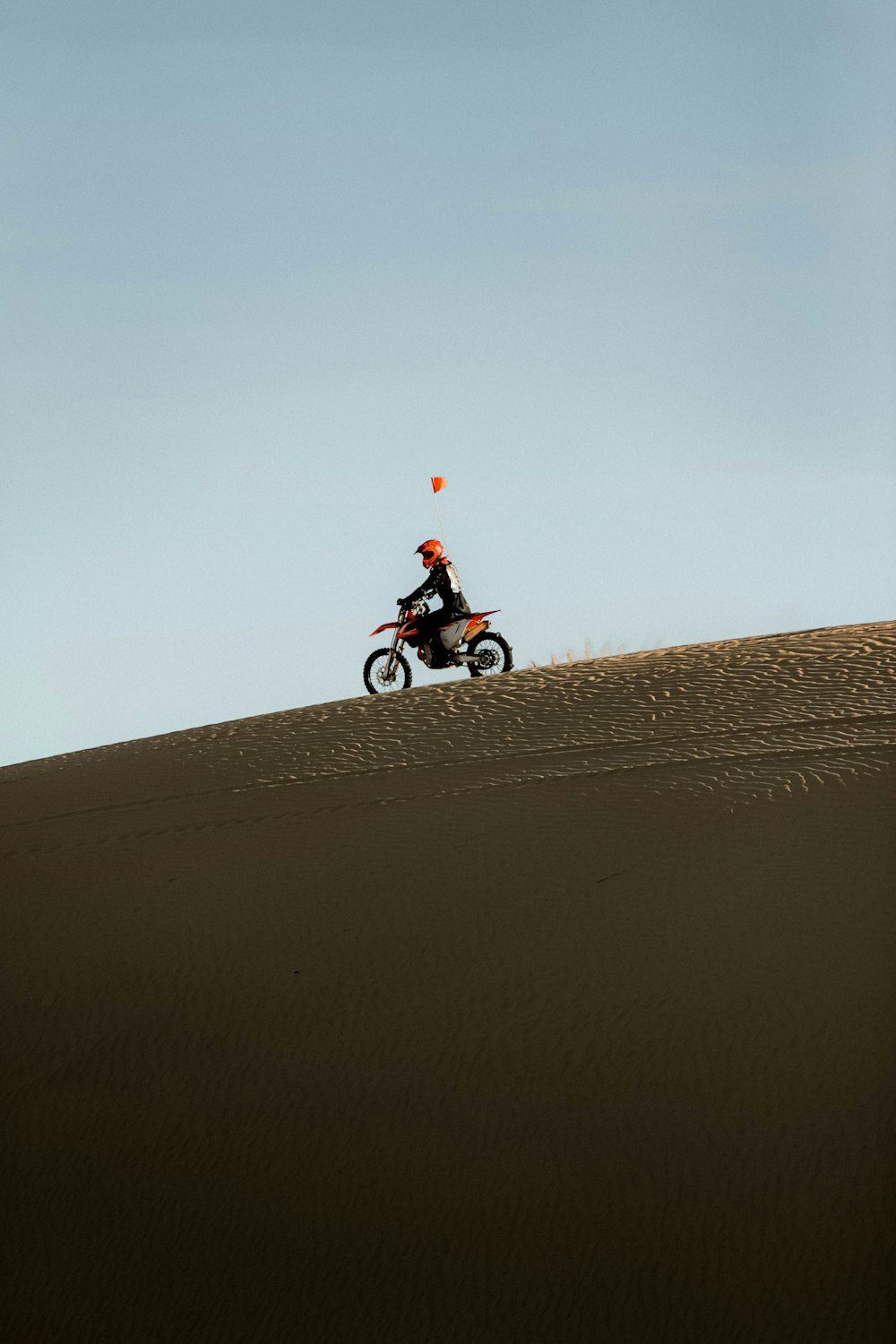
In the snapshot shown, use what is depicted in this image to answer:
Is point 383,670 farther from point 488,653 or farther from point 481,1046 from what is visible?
point 481,1046

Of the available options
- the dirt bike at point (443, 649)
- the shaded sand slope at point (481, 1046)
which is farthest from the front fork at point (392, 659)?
the shaded sand slope at point (481, 1046)

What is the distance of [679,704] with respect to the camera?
1.31m

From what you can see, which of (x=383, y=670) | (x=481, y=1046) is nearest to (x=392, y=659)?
(x=383, y=670)

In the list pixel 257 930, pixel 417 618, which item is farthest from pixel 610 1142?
pixel 417 618

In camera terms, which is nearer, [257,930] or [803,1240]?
[803,1240]

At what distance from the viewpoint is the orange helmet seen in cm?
585

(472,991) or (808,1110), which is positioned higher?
(472,991)

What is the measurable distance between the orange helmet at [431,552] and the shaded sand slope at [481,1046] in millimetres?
4589

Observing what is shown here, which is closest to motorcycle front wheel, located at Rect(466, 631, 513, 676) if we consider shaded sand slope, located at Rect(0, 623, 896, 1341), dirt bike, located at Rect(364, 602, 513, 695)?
dirt bike, located at Rect(364, 602, 513, 695)

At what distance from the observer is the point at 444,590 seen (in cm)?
581

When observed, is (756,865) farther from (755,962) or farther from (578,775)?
(578,775)

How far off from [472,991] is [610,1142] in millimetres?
169

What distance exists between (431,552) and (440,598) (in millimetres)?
232

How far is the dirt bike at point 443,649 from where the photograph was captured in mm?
5758
